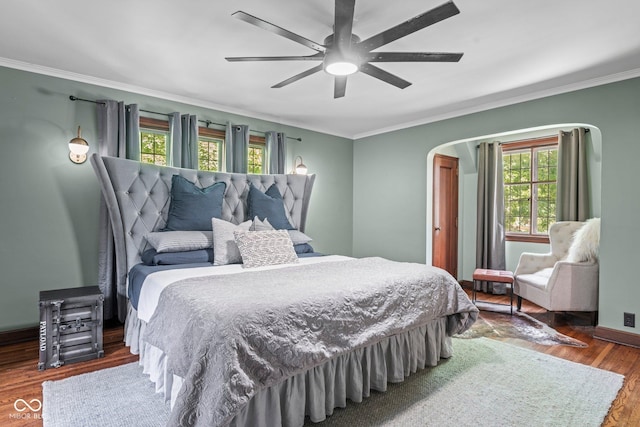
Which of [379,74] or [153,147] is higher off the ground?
[379,74]

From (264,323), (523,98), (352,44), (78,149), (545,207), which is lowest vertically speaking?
(264,323)

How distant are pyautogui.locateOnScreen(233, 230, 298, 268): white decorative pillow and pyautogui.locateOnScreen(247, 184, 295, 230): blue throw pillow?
0.70 metres

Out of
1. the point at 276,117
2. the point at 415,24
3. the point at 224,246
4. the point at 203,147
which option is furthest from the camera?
the point at 276,117

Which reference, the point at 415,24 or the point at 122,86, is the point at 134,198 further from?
the point at 415,24

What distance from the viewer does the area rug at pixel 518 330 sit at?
3.37 meters

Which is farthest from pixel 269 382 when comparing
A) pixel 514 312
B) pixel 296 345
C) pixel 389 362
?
pixel 514 312

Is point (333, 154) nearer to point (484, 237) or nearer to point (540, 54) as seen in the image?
point (484, 237)

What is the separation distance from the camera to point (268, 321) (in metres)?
1.70

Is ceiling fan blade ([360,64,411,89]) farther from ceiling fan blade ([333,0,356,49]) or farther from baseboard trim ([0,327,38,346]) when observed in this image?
baseboard trim ([0,327,38,346])

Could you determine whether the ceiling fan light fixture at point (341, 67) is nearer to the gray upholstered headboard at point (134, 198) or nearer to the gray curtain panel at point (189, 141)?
the gray upholstered headboard at point (134, 198)

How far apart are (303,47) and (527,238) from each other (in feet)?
14.5

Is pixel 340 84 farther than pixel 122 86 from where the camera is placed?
No

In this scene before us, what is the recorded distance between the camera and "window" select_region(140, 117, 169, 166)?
385cm

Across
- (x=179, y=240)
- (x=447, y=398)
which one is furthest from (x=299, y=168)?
(x=447, y=398)
